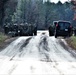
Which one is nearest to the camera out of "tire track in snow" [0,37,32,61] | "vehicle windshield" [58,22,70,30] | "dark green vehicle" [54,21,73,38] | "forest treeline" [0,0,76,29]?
"tire track in snow" [0,37,32,61]

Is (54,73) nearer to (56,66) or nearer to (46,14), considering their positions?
(56,66)

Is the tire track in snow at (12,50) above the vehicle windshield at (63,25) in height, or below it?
below

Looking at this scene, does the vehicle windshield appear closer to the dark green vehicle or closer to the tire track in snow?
the dark green vehicle

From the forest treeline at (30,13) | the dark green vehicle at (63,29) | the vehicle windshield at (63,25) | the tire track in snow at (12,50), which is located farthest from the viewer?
the forest treeline at (30,13)

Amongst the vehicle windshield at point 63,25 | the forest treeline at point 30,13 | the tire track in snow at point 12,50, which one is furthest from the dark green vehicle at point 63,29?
the forest treeline at point 30,13

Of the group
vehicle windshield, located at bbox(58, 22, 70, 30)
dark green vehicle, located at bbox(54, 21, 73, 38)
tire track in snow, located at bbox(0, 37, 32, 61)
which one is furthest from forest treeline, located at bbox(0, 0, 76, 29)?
tire track in snow, located at bbox(0, 37, 32, 61)

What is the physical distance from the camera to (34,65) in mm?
13609

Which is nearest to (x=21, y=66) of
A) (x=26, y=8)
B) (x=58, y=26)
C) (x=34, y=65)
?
(x=34, y=65)

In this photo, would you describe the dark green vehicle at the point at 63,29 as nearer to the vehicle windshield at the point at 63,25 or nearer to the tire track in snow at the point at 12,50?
the vehicle windshield at the point at 63,25

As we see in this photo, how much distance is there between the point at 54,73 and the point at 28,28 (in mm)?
28464

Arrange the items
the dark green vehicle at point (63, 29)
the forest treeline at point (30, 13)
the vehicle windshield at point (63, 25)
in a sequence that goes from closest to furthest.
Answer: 1. the dark green vehicle at point (63, 29)
2. the vehicle windshield at point (63, 25)
3. the forest treeline at point (30, 13)

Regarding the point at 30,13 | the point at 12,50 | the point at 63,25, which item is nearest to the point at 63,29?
the point at 63,25

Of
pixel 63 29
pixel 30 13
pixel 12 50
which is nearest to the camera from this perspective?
pixel 12 50

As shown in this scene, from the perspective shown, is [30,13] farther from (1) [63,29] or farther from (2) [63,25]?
(1) [63,29]
